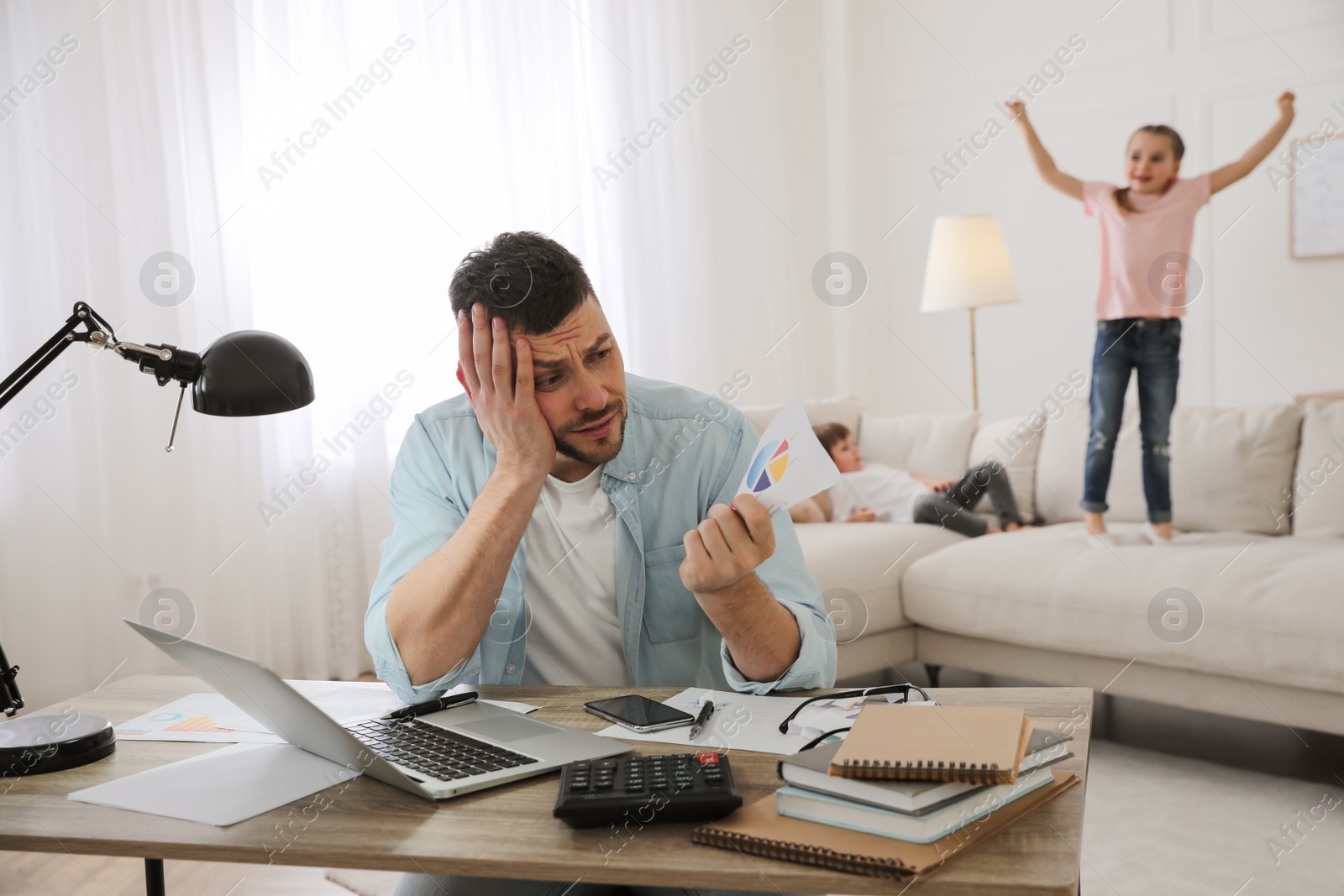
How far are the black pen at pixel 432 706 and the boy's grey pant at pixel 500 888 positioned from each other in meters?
0.16

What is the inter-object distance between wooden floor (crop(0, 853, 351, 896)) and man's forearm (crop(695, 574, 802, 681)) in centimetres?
118

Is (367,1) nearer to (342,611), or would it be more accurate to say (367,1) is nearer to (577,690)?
(342,611)

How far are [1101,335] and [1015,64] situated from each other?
159cm

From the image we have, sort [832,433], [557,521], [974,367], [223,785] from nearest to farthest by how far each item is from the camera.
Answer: [223,785]
[557,521]
[832,433]
[974,367]

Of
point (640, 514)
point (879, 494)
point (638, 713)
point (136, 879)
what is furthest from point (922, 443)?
point (638, 713)

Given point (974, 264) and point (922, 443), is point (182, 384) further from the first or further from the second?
point (974, 264)

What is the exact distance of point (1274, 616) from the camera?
224 centimetres

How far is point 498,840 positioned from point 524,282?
0.76m

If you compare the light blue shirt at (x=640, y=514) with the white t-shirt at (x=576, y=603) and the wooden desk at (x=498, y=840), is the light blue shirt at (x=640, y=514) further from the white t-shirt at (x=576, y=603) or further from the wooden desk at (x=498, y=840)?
the wooden desk at (x=498, y=840)

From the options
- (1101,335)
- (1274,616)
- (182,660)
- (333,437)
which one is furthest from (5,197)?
(1274,616)

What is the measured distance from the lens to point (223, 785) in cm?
97

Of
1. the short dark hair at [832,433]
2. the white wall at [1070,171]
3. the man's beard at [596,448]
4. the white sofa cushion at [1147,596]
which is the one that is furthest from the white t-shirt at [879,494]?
the man's beard at [596,448]

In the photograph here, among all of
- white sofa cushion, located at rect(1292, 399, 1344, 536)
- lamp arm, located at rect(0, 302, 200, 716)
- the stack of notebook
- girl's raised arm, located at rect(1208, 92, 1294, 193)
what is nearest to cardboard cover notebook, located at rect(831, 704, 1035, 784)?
the stack of notebook

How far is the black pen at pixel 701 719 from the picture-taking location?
1055mm
